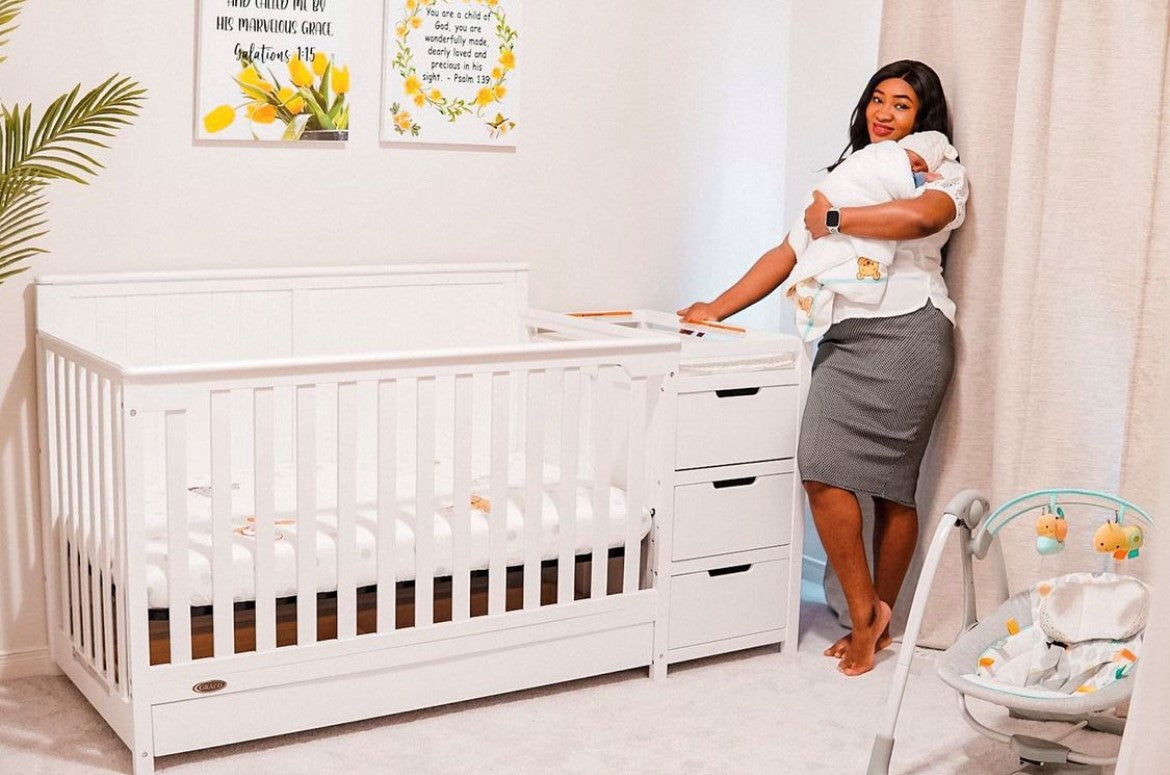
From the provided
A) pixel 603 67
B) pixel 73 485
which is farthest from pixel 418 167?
pixel 73 485

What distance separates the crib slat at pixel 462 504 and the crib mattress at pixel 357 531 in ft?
0.06

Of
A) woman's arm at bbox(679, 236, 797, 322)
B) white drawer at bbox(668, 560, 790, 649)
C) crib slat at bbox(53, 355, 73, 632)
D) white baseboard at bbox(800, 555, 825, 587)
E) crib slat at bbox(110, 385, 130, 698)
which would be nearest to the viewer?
crib slat at bbox(110, 385, 130, 698)

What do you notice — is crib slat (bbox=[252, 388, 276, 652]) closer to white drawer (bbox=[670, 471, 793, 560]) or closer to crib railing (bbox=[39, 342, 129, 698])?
crib railing (bbox=[39, 342, 129, 698])

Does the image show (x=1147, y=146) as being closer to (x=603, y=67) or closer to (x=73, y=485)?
(x=603, y=67)

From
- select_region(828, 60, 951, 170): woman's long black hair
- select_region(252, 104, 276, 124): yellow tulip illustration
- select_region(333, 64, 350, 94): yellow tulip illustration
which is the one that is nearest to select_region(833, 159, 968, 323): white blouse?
select_region(828, 60, 951, 170): woman's long black hair

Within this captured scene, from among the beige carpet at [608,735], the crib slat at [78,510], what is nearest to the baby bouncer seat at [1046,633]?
the beige carpet at [608,735]

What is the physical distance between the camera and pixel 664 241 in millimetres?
3629

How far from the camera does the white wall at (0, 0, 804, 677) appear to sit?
2.79 metres

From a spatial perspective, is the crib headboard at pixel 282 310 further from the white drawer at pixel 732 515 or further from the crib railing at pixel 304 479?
the white drawer at pixel 732 515

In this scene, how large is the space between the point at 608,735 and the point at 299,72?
1584 millimetres

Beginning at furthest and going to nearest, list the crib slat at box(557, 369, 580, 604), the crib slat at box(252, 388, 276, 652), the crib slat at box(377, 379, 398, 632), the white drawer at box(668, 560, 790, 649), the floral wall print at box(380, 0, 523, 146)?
the floral wall print at box(380, 0, 523, 146) < the white drawer at box(668, 560, 790, 649) < the crib slat at box(557, 369, 580, 604) < the crib slat at box(377, 379, 398, 632) < the crib slat at box(252, 388, 276, 652)

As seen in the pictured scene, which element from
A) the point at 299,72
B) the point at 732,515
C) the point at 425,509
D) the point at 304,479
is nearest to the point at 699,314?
the point at 732,515

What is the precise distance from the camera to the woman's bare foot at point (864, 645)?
3068mm

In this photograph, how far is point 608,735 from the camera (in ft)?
8.73
